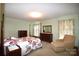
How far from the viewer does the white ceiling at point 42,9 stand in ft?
5.85

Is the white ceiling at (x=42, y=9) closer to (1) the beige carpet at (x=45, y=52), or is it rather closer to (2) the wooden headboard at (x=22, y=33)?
(2) the wooden headboard at (x=22, y=33)

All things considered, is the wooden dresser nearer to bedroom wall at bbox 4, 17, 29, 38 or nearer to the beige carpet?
the beige carpet

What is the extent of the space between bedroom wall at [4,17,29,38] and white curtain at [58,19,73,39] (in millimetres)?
545

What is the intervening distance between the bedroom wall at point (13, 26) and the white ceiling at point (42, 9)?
0.22 feet

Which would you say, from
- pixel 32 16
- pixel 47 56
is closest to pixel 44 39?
pixel 47 56

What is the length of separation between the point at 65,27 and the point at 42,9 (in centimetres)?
46

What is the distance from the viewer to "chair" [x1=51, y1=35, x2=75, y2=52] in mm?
1819

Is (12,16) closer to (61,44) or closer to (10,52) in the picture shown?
(10,52)

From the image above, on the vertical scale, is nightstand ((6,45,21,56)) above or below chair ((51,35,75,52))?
below

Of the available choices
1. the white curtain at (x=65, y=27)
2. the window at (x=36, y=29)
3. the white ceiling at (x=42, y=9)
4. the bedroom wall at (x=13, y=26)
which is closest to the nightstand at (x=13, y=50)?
the bedroom wall at (x=13, y=26)

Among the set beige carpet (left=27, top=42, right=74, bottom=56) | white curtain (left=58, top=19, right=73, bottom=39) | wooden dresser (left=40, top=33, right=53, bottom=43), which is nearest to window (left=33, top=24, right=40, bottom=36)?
wooden dresser (left=40, top=33, right=53, bottom=43)

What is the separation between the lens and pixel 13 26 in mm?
1796

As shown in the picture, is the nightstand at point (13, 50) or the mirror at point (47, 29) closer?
the nightstand at point (13, 50)

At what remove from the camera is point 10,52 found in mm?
1778
